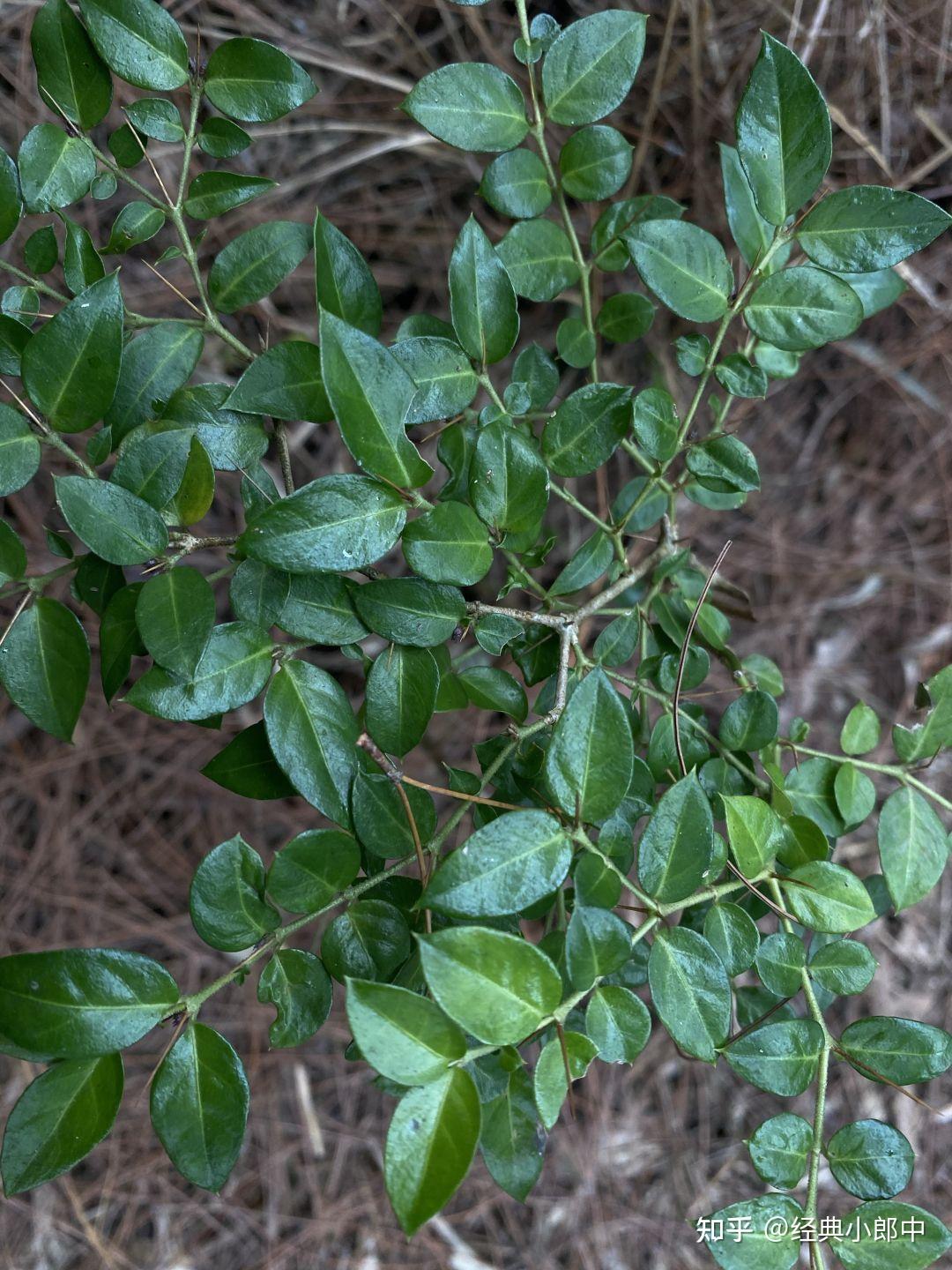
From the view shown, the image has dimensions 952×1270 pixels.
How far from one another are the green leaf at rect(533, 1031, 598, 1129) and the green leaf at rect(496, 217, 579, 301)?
65 cm

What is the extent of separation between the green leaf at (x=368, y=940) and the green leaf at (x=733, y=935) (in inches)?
9.9

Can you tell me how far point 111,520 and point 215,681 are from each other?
0.47 ft

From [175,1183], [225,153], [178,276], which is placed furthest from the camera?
[175,1183]

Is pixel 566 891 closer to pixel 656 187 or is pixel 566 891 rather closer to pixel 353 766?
pixel 353 766

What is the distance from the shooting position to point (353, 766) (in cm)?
73

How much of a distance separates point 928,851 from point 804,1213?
0.34m

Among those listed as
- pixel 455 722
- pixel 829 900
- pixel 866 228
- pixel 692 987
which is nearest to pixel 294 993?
pixel 692 987

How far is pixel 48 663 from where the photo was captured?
73 centimetres

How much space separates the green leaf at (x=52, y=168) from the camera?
2.40ft

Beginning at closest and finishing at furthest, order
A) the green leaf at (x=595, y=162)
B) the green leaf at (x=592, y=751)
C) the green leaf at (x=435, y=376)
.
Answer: the green leaf at (x=592, y=751), the green leaf at (x=435, y=376), the green leaf at (x=595, y=162)

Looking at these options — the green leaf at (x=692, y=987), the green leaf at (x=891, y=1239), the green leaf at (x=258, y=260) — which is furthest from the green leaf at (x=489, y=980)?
the green leaf at (x=258, y=260)

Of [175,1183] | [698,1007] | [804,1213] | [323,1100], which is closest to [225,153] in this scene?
[698,1007]

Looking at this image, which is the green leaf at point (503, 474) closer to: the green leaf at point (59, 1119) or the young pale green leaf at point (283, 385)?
the young pale green leaf at point (283, 385)

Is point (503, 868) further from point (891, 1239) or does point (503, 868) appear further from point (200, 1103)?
point (891, 1239)
